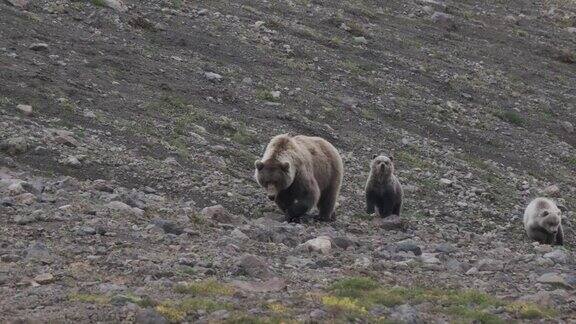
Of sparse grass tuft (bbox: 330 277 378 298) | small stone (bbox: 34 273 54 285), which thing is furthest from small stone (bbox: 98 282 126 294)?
sparse grass tuft (bbox: 330 277 378 298)

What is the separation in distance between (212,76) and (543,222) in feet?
31.2

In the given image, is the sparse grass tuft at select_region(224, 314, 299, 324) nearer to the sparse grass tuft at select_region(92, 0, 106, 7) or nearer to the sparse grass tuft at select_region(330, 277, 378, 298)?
the sparse grass tuft at select_region(330, 277, 378, 298)

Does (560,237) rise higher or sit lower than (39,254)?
lower

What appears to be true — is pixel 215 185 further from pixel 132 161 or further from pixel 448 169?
pixel 448 169

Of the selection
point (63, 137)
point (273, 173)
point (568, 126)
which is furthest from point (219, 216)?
point (568, 126)

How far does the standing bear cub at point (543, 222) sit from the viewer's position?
52.9 ft

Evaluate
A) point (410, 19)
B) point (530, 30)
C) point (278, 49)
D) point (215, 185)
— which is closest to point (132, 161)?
point (215, 185)

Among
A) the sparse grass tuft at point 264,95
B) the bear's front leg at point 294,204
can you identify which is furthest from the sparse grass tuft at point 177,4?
the bear's front leg at point 294,204

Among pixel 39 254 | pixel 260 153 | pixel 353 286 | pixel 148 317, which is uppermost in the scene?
pixel 148 317

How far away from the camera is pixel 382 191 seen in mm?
16625

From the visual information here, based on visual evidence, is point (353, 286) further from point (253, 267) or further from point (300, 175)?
point (300, 175)

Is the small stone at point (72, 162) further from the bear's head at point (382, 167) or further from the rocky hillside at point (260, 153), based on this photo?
the bear's head at point (382, 167)

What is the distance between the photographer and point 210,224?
1196 centimetres

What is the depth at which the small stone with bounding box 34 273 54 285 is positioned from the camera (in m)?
8.55
